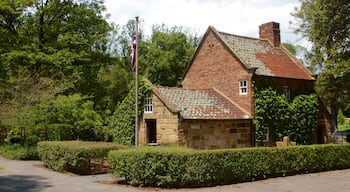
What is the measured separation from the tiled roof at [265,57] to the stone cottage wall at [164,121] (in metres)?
6.75

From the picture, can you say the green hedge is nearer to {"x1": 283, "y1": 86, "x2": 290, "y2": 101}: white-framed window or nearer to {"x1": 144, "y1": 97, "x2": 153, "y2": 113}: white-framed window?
{"x1": 144, "y1": 97, "x2": 153, "y2": 113}: white-framed window

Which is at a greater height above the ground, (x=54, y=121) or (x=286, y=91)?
(x=286, y=91)

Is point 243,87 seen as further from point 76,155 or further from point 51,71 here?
point 51,71

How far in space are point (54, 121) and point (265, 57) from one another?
51.9 ft

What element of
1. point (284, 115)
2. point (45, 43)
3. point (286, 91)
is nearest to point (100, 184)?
point (284, 115)

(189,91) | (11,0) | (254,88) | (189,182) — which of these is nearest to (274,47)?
(254,88)

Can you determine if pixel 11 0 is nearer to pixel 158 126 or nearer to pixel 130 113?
pixel 130 113

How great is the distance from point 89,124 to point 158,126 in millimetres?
7441

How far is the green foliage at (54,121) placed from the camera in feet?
73.1

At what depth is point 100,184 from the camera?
45.6 feet

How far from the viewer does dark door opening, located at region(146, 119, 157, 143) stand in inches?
886

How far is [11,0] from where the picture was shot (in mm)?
27562

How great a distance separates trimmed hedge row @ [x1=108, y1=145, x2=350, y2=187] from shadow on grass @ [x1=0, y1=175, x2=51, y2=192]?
2.82m

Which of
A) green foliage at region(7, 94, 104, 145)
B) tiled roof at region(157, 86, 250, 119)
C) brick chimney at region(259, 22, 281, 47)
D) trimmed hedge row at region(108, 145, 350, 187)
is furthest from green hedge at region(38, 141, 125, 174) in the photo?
brick chimney at region(259, 22, 281, 47)
